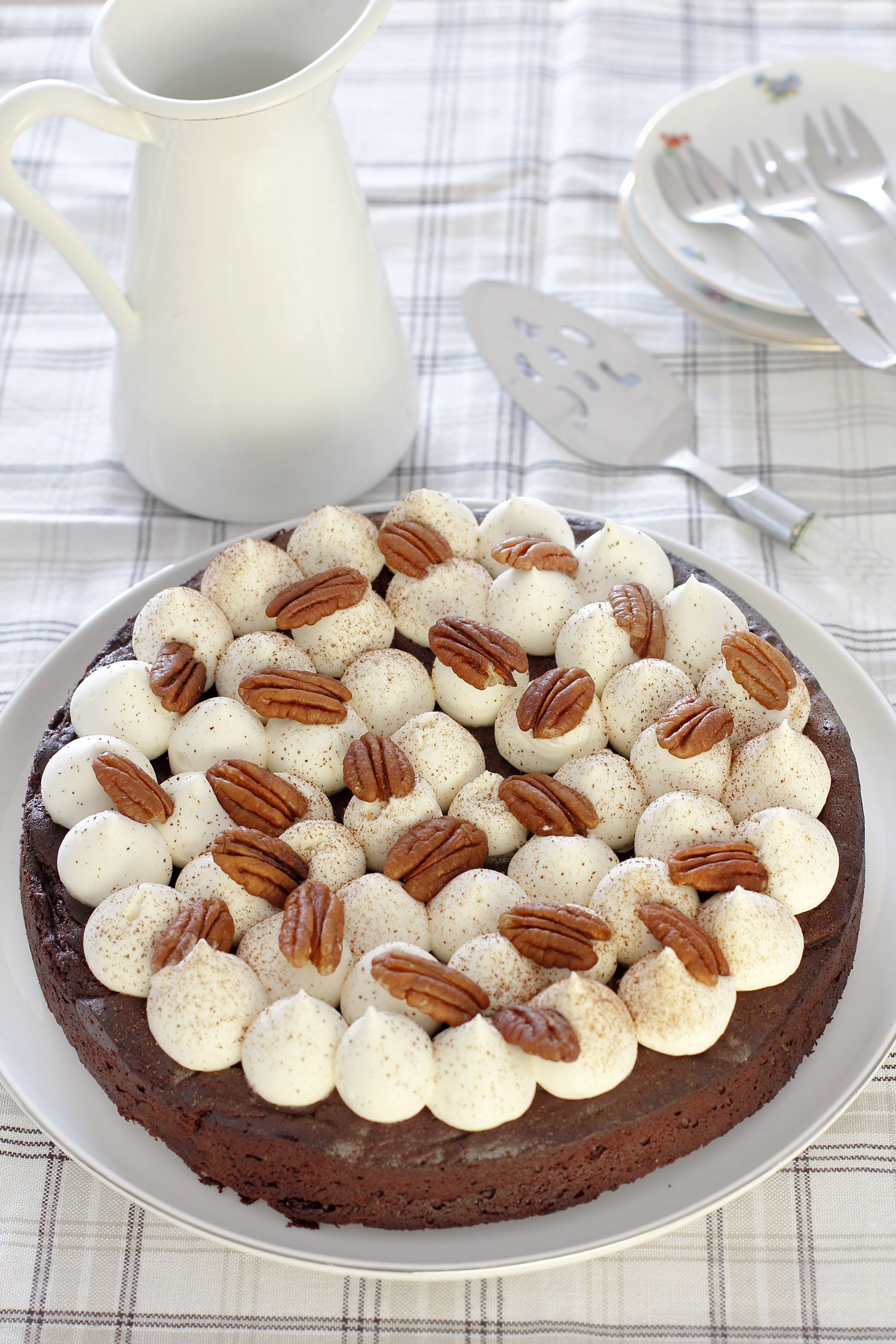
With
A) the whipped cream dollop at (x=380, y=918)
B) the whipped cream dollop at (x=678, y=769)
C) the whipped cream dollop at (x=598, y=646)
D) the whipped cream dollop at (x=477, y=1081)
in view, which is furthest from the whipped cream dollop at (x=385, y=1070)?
the whipped cream dollop at (x=598, y=646)

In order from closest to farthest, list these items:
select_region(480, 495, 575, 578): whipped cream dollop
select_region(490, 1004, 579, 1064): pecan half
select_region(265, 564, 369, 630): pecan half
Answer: select_region(490, 1004, 579, 1064): pecan half → select_region(265, 564, 369, 630): pecan half → select_region(480, 495, 575, 578): whipped cream dollop

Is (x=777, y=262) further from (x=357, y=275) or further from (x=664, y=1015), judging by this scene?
(x=664, y=1015)

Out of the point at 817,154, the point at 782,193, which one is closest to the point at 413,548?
the point at 782,193

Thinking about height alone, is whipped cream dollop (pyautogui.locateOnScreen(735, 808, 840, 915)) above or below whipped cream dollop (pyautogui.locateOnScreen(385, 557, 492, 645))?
below

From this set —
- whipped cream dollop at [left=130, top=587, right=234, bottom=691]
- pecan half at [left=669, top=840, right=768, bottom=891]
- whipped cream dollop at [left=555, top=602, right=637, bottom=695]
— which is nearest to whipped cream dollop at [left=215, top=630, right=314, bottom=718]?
whipped cream dollop at [left=130, top=587, right=234, bottom=691]

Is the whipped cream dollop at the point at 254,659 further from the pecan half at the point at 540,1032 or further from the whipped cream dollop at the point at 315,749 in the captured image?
the pecan half at the point at 540,1032

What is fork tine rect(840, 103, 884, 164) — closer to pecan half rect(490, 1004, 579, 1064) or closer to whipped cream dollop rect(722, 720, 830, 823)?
whipped cream dollop rect(722, 720, 830, 823)
